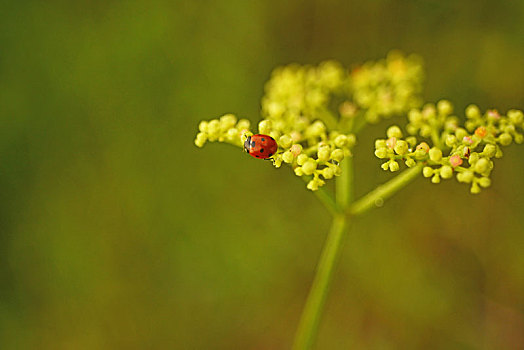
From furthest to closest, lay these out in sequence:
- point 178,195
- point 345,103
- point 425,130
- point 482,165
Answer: point 178,195, point 345,103, point 425,130, point 482,165

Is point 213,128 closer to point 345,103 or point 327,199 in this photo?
point 327,199

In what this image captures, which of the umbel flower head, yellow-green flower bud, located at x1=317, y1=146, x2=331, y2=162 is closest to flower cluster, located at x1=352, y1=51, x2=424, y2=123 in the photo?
the umbel flower head

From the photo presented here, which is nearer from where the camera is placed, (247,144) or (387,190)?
(247,144)

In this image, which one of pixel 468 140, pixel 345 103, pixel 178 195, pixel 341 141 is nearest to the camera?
pixel 468 140

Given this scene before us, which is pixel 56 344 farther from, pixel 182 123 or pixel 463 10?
pixel 463 10

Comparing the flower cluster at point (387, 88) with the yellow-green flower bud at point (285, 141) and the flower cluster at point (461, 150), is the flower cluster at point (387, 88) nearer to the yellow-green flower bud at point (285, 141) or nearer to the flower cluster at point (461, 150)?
the flower cluster at point (461, 150)

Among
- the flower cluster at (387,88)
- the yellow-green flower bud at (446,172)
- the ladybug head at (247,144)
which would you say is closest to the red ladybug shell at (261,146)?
the ladybug head at (247,144)

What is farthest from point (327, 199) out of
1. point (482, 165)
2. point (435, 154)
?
point (482, 165)
